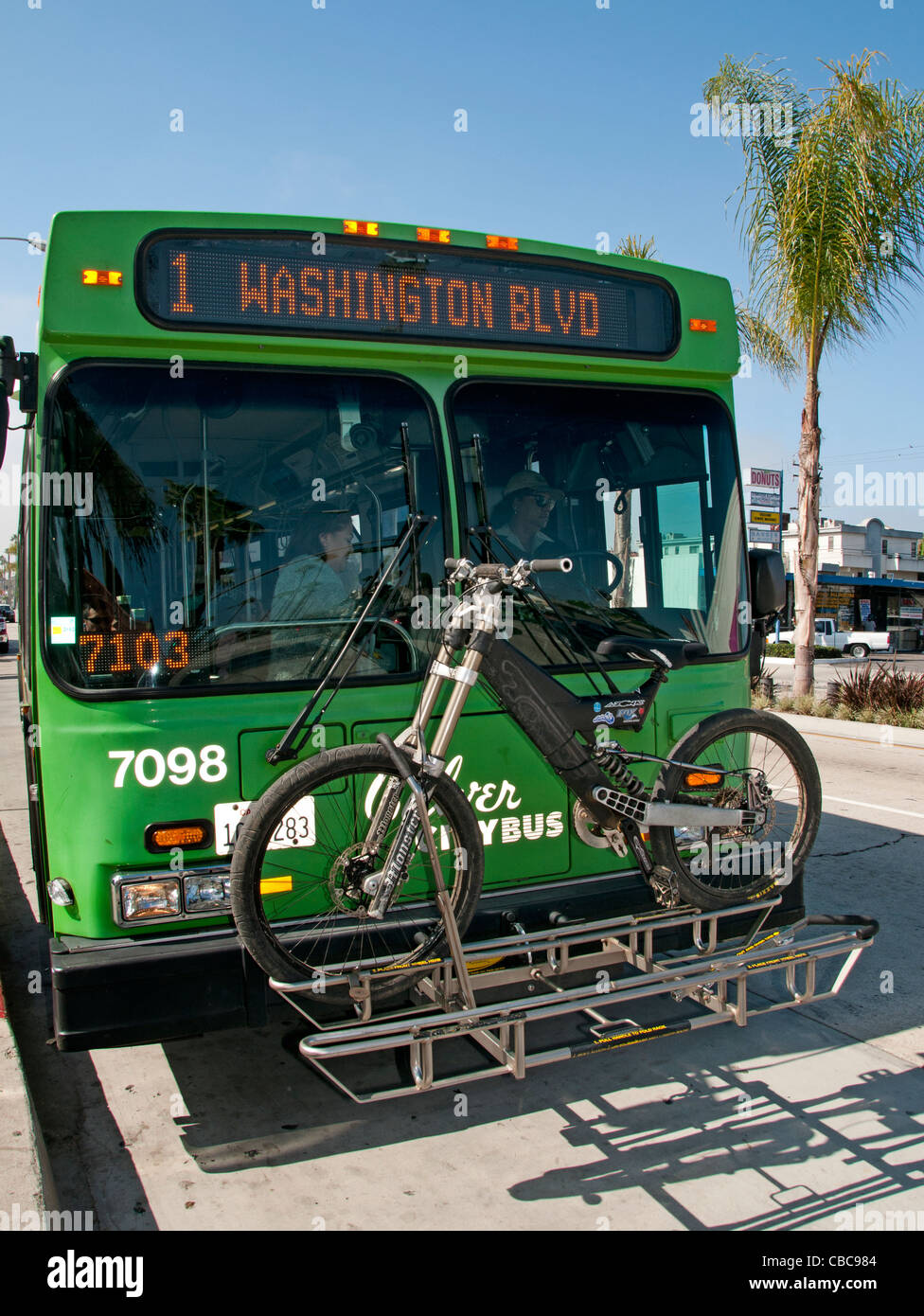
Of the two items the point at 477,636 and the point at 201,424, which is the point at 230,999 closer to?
the point at 477,636

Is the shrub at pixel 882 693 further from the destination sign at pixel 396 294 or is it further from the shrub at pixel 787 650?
the shrub at pixel 787 650

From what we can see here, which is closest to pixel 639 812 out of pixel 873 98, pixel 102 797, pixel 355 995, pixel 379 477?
pixel 355 995

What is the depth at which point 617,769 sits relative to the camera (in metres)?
3.80

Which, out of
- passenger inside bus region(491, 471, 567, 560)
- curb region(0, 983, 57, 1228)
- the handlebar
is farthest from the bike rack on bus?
passenger inside bus region(491, 471, 567, 560)

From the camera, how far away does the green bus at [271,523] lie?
130 inches

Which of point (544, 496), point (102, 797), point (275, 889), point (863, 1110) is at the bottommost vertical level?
point (863, 1110)

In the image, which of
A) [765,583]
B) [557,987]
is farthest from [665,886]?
[765,583]

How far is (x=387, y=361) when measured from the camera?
148 inches

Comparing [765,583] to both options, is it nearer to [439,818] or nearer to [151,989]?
[439,818]

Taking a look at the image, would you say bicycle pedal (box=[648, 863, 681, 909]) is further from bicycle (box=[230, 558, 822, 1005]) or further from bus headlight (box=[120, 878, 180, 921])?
bus headlight (box=[120, 878, 180, 921])

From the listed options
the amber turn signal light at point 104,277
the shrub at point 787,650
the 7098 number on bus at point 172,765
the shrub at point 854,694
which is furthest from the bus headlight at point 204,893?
the shrub at point 787,650

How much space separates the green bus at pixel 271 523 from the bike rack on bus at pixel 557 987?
170 mm

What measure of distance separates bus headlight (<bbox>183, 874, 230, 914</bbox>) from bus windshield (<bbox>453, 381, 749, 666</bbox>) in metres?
1.38

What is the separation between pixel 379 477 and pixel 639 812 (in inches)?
61.1
